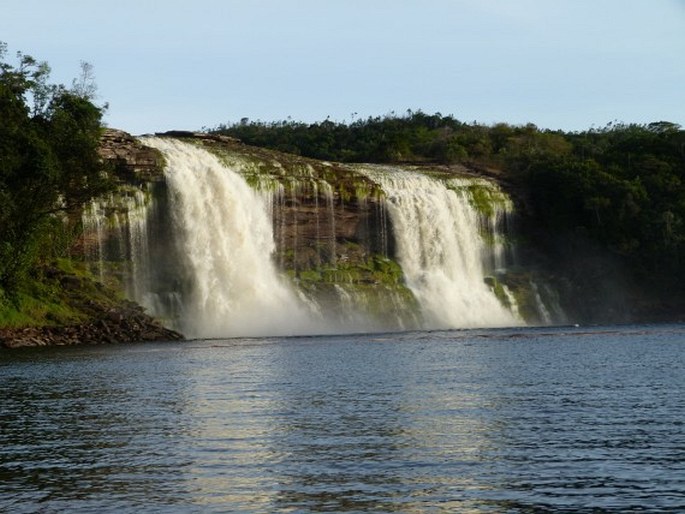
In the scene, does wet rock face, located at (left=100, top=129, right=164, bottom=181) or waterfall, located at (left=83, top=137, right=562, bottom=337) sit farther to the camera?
wet rock face, located at (left=100, top=129, right=164, bottom=181)

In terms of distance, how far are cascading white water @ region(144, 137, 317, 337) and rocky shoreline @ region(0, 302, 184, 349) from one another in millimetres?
4742

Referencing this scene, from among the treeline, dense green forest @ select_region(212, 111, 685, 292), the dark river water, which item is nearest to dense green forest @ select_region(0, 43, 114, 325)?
the treeline

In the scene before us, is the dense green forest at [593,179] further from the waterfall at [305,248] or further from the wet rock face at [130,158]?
the wet rock face at [130,158]

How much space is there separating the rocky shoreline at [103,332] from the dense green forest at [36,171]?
198 cm

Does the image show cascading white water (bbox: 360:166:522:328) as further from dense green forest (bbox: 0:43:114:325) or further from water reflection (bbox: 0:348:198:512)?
water reflection (bbox: 0:348:198:512)

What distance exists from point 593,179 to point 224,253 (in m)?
36.4

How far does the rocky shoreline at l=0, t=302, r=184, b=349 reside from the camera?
54.6 meters

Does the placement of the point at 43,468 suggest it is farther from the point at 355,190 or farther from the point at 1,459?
the point at 355,190

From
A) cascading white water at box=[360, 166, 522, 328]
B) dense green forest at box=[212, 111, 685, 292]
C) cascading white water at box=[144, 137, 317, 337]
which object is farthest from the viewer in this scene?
dense green forest at box=[212, 111, 685, 292]

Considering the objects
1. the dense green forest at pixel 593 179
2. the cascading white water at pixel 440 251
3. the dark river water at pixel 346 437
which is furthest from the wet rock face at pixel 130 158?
the dense green forest at pixel 593 179

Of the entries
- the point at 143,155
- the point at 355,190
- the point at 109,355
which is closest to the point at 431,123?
the point at 355,190

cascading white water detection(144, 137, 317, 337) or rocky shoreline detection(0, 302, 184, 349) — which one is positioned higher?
cascading white water detection(144, 137, 317, 337)

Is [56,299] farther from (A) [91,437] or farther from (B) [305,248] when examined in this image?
(A) [91,437]

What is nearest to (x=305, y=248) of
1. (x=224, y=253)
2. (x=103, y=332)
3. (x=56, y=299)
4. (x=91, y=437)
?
(x=224, y=253)
